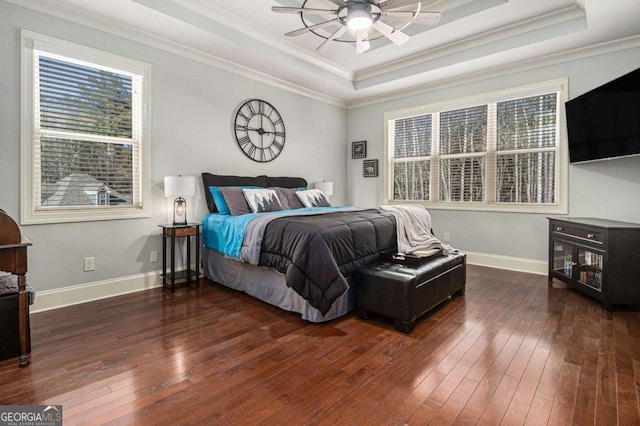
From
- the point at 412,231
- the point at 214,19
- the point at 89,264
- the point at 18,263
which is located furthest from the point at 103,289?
the point at 412,231

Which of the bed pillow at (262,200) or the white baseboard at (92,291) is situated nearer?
the white baseboard at (92,291)

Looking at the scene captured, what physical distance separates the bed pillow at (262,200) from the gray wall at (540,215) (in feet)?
7.66

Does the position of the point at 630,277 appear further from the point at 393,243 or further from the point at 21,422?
the point at 21,422

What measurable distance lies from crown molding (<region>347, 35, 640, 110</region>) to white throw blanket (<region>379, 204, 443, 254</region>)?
235 centimetres

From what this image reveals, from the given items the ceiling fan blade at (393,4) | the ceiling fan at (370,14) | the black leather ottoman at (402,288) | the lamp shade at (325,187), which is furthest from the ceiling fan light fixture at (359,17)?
the lamp shade at (325,187)

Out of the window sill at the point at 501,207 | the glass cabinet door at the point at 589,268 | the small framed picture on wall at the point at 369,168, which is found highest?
the small framed picture on wall at the point at 369,168

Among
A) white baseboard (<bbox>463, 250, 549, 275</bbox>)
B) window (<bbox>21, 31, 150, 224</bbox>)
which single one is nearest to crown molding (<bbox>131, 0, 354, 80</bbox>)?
window (<bbox>21, 31, 150, 224</bbox>)

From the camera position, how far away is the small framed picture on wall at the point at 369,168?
5.86m

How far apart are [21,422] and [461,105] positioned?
5383 mm

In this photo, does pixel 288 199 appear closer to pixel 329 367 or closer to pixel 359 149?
pixel 359 149

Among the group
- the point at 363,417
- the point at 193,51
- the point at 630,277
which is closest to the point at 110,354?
the point at 363,417

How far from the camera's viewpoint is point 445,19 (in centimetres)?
365

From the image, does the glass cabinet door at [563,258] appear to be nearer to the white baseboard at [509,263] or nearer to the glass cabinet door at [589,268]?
the glass cabinet door at [589,268]

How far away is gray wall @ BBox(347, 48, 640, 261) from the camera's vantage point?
3.63m
